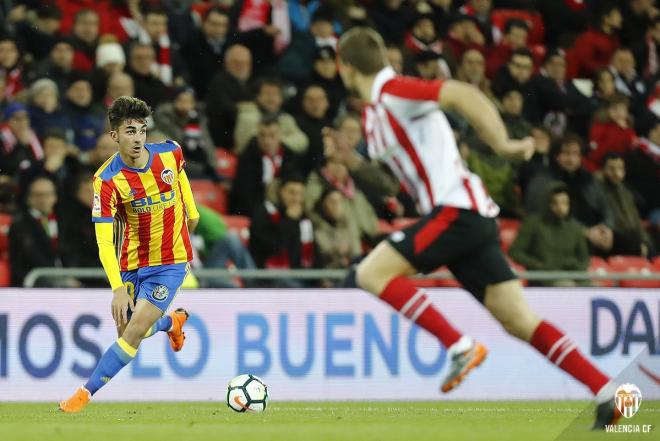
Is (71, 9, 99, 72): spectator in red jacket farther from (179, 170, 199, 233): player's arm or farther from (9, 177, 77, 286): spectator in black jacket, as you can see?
(179, 170, 199, 233): player's arm

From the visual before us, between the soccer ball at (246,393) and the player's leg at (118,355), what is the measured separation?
654 millimetres

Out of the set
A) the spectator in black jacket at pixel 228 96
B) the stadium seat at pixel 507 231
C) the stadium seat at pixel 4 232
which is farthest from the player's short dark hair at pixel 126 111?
the stadium seat at pixel 507 231

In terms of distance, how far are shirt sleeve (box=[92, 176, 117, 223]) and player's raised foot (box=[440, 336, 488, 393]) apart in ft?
7.18

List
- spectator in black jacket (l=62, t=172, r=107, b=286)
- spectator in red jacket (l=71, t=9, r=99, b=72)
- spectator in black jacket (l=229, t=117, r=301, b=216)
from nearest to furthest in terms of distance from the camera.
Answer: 1. spectator in black jacket (l=62, t=172, r=107, b=286)
2. spectator in black jacket (l=229, t=117, r=301, b=216)
3. spectator in red jacket (l=71, t=9, r=99, b=72)

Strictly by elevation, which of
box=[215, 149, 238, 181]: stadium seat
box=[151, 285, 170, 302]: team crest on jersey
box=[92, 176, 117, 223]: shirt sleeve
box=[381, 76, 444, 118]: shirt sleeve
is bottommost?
box=[215, 149, 238, 181]: stadium seat

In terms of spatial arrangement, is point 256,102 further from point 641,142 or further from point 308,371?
point 641,142

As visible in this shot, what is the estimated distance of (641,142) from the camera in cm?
1531

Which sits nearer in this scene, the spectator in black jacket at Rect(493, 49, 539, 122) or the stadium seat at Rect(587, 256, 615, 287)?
the stadium seat at Rect(587, 256, 615, 287)

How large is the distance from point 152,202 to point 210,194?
4127 mm

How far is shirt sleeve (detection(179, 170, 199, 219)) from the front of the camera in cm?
859

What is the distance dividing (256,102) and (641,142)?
4.67 m

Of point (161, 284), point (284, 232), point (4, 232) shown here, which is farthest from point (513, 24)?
point (161, 284)
